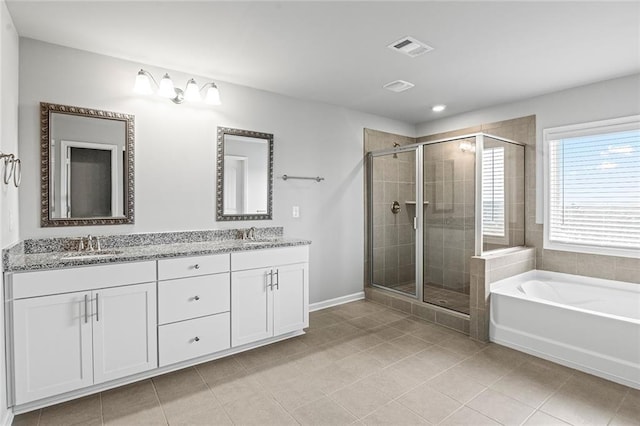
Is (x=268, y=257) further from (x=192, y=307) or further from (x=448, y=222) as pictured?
(x=448, y=222)

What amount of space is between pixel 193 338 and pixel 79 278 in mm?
869

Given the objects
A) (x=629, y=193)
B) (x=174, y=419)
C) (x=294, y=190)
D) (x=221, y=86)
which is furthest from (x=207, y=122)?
(x=629, y=193)

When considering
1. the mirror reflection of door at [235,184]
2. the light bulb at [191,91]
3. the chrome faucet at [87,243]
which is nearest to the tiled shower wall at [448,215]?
the mirror reflection of door at [235,184]

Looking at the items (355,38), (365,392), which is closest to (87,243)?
(365,392)

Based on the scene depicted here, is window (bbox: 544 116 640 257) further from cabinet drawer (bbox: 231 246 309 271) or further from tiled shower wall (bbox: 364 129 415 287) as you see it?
cabinet drawer (bbox: 231 246 309 271)

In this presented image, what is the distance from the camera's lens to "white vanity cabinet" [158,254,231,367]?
92.7 inches

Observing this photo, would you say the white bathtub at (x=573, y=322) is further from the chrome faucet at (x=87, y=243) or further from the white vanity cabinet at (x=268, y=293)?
the chrome faucet at (x=87, y=243)

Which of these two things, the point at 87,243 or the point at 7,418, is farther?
the point at 87,243

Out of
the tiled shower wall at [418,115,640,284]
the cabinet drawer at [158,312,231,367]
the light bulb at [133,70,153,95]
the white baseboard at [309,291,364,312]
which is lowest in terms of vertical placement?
the white baseboard at [309,291,364,312]

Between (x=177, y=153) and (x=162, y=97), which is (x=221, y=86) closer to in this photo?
(x=162, y=97)

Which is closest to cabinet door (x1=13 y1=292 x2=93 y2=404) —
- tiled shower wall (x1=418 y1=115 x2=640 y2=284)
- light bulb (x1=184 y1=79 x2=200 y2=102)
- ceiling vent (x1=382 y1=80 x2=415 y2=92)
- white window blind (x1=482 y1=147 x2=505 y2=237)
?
light bulb (x1=184 y1=79 x2=200 y2=102)

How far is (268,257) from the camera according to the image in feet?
9.35

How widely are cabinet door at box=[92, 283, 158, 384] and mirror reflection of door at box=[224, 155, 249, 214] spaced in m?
1.13

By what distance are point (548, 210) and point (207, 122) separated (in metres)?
3.60
